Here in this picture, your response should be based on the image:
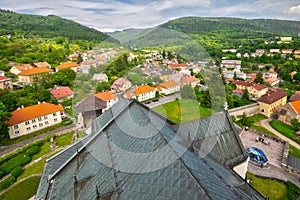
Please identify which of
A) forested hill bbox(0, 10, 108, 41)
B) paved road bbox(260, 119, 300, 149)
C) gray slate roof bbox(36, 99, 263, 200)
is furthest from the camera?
forested hill bbox(0, 10, 108, 41)

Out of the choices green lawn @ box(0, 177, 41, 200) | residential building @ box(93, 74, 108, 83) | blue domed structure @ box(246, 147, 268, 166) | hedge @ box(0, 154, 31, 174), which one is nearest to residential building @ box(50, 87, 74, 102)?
residential building @ box(93, 74, 108, 83)

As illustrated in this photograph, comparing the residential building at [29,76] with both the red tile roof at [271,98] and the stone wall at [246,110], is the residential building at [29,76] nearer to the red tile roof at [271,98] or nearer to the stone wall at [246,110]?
the stone wall at [246,110]

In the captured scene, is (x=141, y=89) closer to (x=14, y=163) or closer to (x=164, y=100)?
(x=164, y=100)

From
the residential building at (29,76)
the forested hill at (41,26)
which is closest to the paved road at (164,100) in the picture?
the residential building at (29,76)

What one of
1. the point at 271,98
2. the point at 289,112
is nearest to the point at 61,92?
the point at 271,98

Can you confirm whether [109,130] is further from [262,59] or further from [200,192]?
[262,59]

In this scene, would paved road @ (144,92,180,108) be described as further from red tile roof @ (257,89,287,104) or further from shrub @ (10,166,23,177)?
shrub @ (10,166,23,177)
